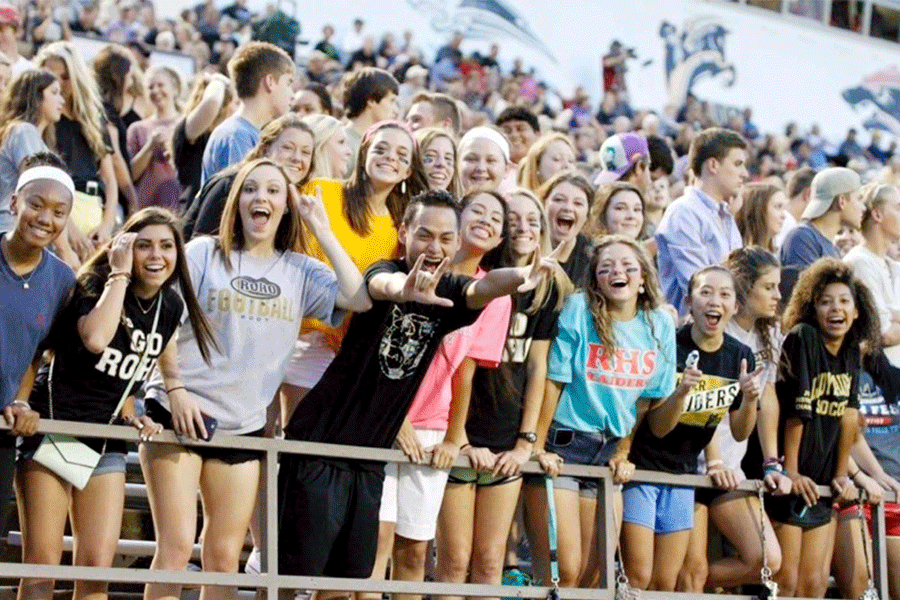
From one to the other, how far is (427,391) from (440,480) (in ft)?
1.12

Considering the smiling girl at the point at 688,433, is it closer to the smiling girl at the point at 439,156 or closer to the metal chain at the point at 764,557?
the metal chain at the point at 764,557

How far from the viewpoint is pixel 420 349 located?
5766 millimetres

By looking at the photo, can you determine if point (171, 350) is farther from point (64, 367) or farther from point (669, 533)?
point (669, 533)

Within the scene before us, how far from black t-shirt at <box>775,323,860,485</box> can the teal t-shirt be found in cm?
88

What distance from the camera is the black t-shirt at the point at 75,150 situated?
26.9ft

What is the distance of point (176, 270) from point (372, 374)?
2.56 feet

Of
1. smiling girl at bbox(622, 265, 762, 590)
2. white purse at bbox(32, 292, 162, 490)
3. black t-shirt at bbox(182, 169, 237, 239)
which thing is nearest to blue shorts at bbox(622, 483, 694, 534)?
smiling girl at bbox(622, 265, 762, 590)

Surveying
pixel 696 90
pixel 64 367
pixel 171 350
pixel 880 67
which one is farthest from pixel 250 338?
pixel 880 67

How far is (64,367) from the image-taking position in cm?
537

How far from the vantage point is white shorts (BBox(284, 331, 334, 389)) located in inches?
238

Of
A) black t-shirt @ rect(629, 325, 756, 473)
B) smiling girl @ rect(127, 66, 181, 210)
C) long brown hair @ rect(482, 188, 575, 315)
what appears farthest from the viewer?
smiling girl @ rect(127, 66, 181, 210)

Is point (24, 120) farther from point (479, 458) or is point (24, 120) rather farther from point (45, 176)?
point (479, 458)

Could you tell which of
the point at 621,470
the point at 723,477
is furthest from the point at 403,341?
the point at 723,477

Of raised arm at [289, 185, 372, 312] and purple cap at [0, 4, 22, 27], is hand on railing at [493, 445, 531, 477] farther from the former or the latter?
purple cap at [0, 4, 22, 27]
